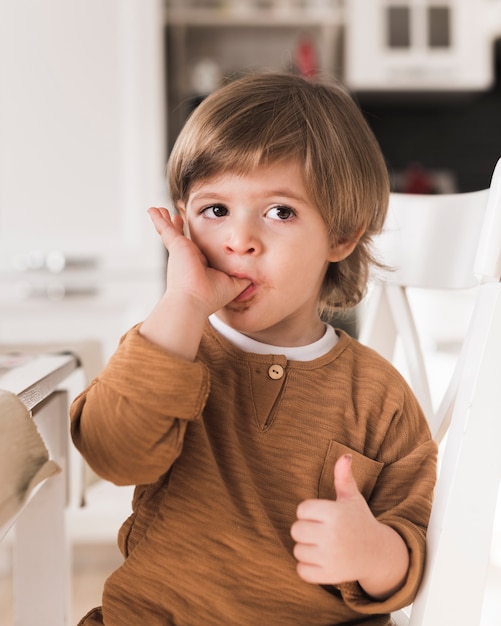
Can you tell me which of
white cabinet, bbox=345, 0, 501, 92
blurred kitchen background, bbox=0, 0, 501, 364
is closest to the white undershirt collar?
blurred kitchen background, bbox=0, 0, 501, 364

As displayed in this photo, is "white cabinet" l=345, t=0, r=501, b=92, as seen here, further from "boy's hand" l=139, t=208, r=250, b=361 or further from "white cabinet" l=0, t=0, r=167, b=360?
"boy's hand" l=139, t=208, r=250, b=361

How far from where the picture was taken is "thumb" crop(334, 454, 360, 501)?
2.10ft

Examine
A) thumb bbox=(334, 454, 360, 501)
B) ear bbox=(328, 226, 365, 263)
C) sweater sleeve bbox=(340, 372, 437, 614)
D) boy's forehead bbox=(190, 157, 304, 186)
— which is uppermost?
boy's forehead bbox=(190, 157, 304, 186)

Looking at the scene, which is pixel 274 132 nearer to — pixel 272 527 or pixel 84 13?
pixel 272 527

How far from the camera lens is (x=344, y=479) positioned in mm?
641

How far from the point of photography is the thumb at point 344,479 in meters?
0.64

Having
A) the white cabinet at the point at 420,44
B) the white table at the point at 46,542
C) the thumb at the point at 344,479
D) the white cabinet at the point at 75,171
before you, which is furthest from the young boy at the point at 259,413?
the white cabinet at the point at 420,44

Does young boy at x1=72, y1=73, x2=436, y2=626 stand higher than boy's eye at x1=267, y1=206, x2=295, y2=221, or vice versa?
boy's eye at x1=267, y1=206, x2=295, y2=221

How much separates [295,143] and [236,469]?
33cm

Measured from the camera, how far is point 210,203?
0.77 m

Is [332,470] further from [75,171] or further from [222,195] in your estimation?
[75,171]

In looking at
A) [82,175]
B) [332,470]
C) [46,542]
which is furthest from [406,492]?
[82,175]

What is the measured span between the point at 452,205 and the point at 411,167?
84.9 inches

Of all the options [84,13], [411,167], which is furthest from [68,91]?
[411,167]
